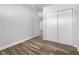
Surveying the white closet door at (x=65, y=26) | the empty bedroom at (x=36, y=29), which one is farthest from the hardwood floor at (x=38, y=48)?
the white closet door at (x=65, y=26)

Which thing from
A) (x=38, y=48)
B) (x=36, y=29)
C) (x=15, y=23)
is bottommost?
(x=38, y=48)

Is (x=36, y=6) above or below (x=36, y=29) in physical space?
above

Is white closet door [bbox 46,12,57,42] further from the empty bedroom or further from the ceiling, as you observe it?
the ceiling

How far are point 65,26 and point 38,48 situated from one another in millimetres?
552

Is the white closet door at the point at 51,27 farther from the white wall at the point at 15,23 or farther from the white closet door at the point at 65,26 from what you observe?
the white wall at the point at 15,23

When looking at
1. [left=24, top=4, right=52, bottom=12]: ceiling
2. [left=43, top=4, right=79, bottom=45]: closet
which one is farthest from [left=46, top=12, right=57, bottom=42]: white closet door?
[left=24, top=4, right=52, bottom=12]: ceiling

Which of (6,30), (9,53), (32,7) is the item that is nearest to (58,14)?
(32,7)

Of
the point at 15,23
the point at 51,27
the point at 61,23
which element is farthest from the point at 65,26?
the point at 15,23

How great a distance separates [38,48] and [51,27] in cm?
40

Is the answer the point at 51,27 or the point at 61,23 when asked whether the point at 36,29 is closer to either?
the point at 51,27

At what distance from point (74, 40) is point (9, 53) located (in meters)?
1.04

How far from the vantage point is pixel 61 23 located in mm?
1845

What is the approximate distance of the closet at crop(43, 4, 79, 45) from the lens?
1790mm
